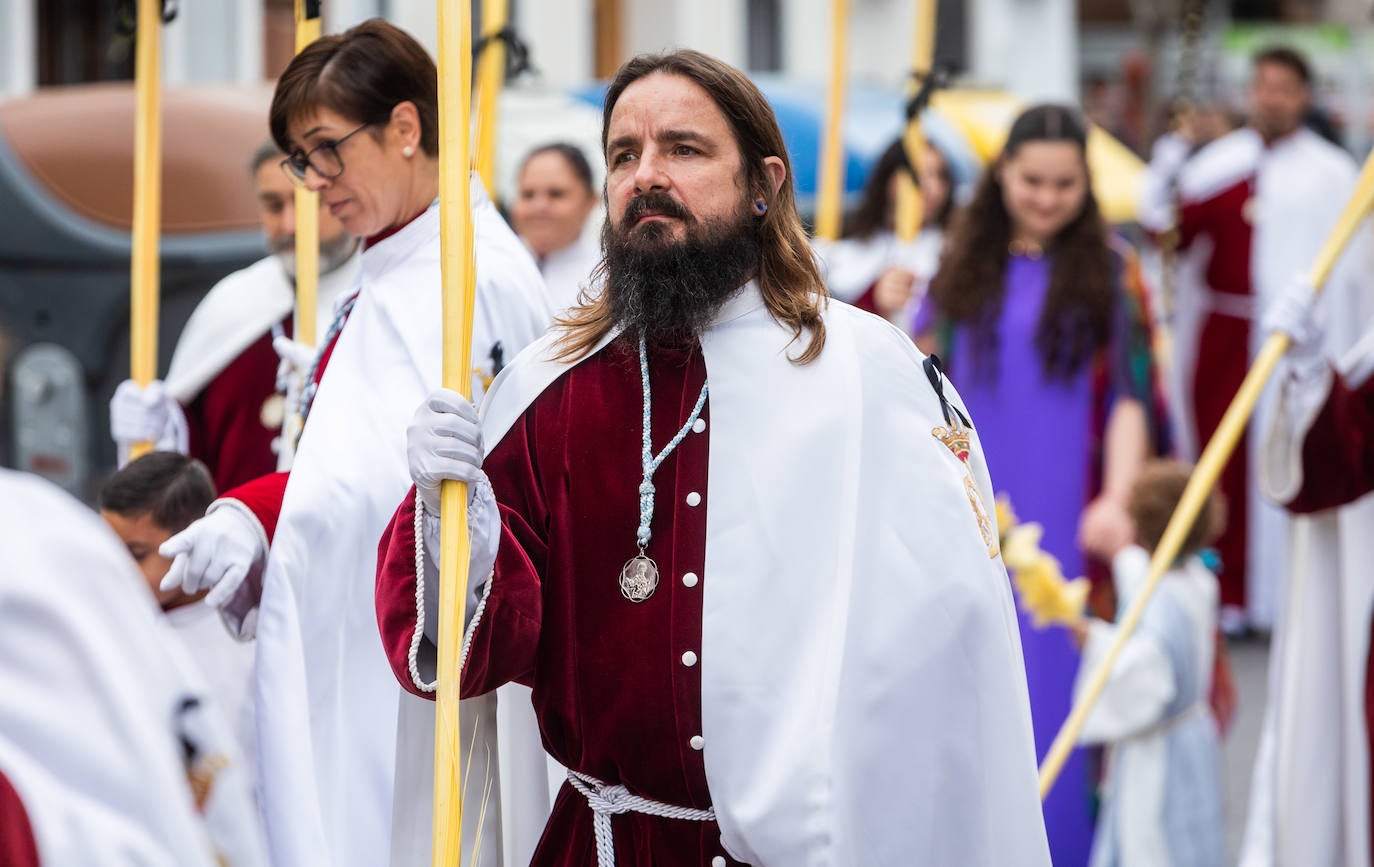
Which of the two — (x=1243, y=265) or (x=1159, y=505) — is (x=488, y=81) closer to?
(x=1159, y=505)

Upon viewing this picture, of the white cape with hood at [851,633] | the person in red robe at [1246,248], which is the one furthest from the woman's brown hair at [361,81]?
the person in red robe at [1246,248]

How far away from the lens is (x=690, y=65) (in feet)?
9.79

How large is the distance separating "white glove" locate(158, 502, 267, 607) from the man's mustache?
3.08ft

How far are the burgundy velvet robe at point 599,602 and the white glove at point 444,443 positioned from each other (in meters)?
0.12

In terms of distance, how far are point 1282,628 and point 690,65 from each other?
2.63 metres

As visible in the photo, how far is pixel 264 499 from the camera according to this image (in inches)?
141

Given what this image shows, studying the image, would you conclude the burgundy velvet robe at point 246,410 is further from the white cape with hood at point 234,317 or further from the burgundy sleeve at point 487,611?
the burgundy sleeve at point 487,611

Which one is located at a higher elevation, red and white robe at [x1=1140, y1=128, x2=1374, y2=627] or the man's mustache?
the man's mustache

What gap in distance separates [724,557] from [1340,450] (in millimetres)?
2108

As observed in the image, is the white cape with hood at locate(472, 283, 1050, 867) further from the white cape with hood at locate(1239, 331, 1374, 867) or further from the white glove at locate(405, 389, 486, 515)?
the white cape with hood at locate(1239, 331, 1374, 867)

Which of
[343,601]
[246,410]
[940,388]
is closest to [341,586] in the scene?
[343,601]

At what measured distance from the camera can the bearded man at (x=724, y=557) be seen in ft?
9.23

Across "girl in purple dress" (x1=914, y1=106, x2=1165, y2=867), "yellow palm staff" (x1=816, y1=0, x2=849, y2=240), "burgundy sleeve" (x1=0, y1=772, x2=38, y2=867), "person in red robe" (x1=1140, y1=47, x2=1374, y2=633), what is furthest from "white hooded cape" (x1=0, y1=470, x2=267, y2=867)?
"person in red robe" (x1=1140, y1=47, x2=1374, y2=633)

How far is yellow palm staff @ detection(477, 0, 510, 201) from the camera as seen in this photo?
4.32 m
